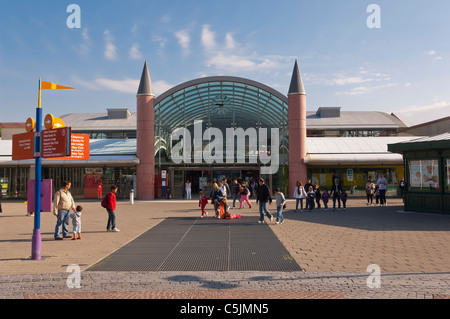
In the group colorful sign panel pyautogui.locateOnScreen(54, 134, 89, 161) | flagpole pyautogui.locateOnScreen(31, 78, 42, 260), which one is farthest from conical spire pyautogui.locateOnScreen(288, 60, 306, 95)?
flagpole pyautogui.locateOnScreen(31, 78, 42, 260)

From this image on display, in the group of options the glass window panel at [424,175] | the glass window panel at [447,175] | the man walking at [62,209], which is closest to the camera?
the man walking at [62,209]

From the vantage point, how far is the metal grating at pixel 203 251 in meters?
7.66

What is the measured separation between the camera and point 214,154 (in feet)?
103

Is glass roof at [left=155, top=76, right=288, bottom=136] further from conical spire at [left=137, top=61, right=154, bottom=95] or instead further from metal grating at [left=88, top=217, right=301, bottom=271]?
metal grating at [left=88, top=217, right=301, bottom=271]

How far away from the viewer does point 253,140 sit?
3362 centimetres

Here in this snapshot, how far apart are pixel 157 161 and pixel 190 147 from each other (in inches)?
133

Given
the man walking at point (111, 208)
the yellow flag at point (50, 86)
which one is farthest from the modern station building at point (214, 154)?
the yellow flag at point (50, 86)

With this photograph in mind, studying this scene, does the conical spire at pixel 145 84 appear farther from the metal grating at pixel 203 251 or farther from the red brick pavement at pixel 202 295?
the red brick pavement at pixel 202 295

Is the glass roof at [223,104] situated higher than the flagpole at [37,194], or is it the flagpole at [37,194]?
the glass roof at [223,104]

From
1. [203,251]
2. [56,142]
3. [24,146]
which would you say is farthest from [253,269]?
[24,146]

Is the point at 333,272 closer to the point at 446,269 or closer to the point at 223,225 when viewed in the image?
Answer: the point at 446,269

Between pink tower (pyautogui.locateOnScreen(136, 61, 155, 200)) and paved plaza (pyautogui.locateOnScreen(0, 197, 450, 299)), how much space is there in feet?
48.7
